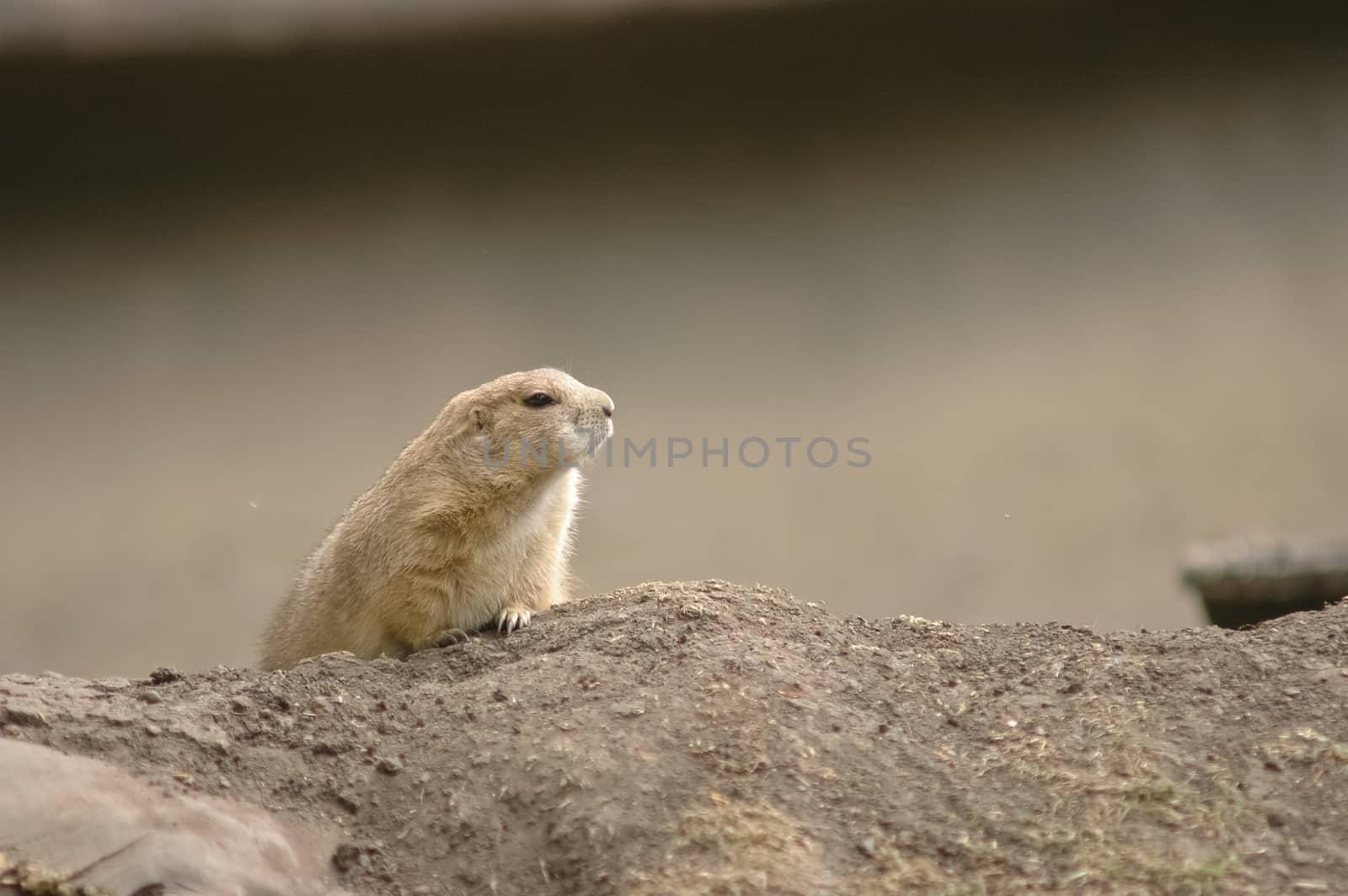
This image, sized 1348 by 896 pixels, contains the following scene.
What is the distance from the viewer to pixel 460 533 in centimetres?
534

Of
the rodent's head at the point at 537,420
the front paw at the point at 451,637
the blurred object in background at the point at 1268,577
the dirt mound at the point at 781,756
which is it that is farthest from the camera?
the blurred object in background at the point at 1268,577

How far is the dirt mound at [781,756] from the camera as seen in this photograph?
3182 mm

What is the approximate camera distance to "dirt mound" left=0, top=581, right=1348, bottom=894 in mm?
3182

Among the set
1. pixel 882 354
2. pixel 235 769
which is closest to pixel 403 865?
pixel 235 769

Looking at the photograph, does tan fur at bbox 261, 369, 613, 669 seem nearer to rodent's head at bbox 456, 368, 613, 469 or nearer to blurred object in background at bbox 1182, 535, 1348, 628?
rodent's head at bbox 456, 368, 613, 469

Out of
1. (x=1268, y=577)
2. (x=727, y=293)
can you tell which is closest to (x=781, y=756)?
(x=1268, y=577)

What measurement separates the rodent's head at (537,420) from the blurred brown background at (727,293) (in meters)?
4.45

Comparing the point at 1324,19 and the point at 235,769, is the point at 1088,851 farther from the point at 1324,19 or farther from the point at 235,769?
the point at 1324,19

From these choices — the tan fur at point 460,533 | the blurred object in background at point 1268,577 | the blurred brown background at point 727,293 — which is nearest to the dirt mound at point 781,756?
the tan fur at point 460,533

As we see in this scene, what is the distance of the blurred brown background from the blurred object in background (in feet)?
5.48

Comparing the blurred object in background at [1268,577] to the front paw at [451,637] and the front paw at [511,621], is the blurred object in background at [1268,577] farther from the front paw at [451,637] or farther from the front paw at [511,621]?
the front paw at [451,637]

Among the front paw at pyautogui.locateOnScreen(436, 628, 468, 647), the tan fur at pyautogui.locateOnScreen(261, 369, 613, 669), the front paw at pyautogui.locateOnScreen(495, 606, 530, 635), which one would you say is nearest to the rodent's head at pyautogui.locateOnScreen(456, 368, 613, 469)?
the tan fur at pyautogui.locateOnScreen(261, 369, 613, 669)

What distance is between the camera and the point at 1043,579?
10.2 meters

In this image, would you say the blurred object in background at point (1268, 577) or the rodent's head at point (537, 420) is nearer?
the rodent's head at point (537, 420)
